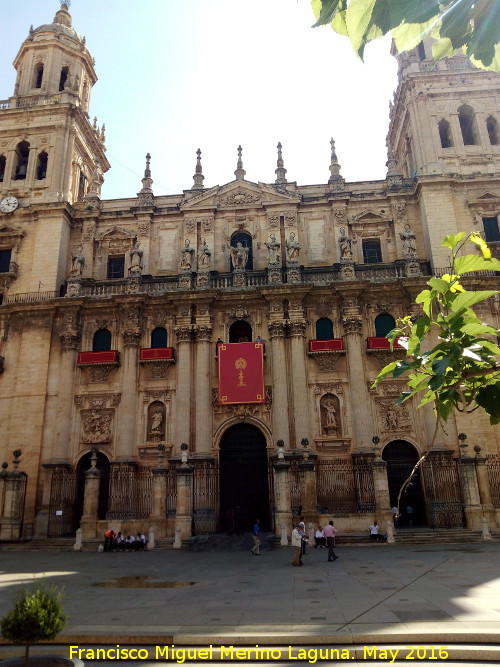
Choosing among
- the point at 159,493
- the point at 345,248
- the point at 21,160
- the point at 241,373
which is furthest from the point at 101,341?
the point at 345,248

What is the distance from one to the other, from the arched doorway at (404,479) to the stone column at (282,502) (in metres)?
6.21

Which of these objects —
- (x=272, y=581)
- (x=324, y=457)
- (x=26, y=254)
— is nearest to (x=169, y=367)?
Answer: (x=324, y=457)

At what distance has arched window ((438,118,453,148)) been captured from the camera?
2998cm

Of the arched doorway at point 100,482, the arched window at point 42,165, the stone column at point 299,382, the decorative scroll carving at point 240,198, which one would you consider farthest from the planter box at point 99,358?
the arched window at point 42,165

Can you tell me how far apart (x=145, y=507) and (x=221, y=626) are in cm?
1598

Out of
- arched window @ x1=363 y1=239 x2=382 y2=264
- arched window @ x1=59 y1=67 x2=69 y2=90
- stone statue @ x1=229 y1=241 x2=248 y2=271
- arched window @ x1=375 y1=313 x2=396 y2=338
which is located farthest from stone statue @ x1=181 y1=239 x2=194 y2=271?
arched window @ x1=59 y1=67 x2=69 y2=90

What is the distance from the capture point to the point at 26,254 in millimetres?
28719

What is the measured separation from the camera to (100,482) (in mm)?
24734

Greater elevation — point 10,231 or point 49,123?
point 49,123

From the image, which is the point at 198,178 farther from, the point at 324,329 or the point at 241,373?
the point at 241,373

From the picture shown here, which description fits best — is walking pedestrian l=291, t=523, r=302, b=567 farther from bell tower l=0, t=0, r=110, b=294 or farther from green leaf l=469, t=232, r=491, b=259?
bell tower l=0, t=0, r=110, b=294

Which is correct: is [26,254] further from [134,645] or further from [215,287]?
[134,645]

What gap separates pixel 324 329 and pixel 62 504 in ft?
49.4

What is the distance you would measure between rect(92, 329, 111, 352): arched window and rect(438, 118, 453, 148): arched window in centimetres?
2205
